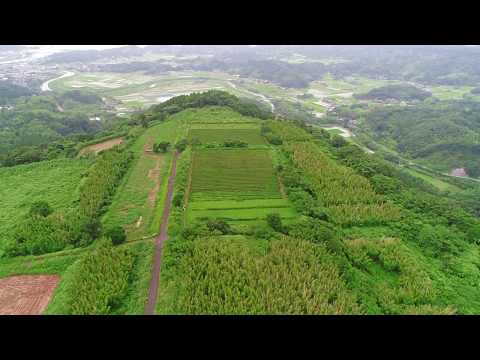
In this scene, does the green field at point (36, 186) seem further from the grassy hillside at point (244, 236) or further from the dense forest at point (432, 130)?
the dense forest at point (432, 130)

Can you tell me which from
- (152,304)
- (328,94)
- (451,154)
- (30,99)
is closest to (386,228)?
(152,304)

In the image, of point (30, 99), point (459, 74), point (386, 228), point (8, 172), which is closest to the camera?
point (386, 228)

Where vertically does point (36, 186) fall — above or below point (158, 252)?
above

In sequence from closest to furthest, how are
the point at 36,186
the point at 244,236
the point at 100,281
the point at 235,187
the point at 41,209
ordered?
the point at 100,281 → the point at 244,236 → the point at 41,209 → the point at 235,187 → the point at 36,186

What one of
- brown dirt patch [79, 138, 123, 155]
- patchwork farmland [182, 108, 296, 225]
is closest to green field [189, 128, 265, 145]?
patchwork farmland [182, 108, 296, 225]

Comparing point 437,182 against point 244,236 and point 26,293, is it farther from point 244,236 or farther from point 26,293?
point 26,293

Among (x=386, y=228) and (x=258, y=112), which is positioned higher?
(x=258, y=112)

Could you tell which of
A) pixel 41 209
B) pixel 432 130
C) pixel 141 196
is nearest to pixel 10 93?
pixel 41 209

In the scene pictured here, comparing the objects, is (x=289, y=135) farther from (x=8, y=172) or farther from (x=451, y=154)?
(x=451, y=154)
